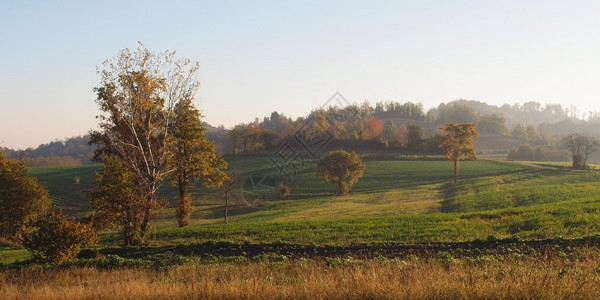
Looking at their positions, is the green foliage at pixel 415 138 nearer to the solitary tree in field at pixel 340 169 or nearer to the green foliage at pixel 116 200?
the solitary tree in field at pixel 340 169

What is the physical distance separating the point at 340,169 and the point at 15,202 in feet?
144

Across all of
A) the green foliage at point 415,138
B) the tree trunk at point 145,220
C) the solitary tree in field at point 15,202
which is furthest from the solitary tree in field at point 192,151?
the green foliage at point 415,138

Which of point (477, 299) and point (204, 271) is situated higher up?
point (477, 299)

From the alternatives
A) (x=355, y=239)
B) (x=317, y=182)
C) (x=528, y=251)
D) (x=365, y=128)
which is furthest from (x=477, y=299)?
(x=365, y=128)

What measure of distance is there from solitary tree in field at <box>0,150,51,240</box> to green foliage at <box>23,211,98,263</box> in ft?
64.9

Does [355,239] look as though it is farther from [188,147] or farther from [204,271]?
[188,147]

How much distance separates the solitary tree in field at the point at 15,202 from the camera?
3466 cm

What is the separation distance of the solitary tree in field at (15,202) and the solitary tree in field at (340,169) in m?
41.3

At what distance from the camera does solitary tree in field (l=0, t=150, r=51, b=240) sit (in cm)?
3466

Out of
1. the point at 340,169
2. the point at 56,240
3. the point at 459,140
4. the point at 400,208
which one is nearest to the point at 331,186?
the point at 340,169

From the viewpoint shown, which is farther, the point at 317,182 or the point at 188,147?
the point at 317,182

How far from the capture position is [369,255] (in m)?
16.4

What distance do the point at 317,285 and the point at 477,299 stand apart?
9.32ft

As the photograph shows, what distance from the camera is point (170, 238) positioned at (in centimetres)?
2667
